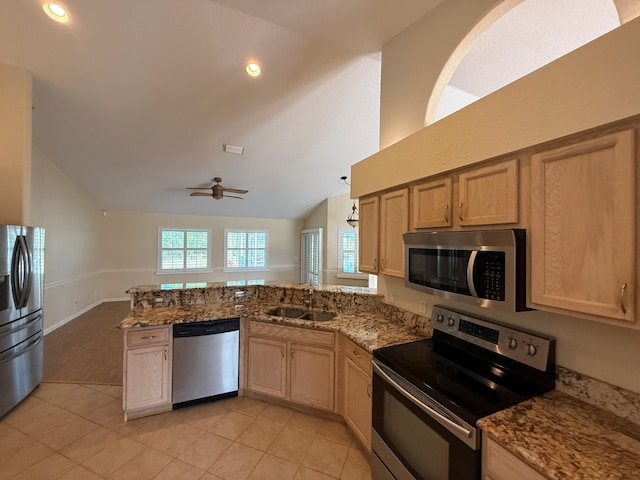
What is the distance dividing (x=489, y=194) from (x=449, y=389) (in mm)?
1062

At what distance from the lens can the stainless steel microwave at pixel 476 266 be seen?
1.30m

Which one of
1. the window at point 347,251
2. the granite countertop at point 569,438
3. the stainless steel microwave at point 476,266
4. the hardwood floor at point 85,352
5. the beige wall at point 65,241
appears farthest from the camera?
the window at point 347,251

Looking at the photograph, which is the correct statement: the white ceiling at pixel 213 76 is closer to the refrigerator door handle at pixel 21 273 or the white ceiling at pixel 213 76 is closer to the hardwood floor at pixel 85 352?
the refrigerator door handle at pixel 21 273

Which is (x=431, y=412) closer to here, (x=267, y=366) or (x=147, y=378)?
(x=267, y=366)

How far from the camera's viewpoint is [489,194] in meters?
1.51

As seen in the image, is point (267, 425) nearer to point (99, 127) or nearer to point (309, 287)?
point (309, 287)

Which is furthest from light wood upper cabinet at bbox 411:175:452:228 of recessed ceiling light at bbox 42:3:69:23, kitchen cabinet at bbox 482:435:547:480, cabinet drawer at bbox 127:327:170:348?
recessed ceiling light at bbox 42:3:69:23

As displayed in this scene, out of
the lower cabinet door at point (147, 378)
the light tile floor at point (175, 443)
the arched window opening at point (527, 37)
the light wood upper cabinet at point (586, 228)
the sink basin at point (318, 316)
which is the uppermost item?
the arched window opening at point (527, 37)

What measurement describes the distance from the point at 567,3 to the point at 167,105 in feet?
13.2

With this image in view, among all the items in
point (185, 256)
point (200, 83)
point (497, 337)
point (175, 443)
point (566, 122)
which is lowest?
point (175, 443)

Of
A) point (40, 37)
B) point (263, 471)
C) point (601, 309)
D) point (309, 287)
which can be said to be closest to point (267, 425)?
point (263, 471)

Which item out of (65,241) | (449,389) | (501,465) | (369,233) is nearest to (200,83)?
(369,233)

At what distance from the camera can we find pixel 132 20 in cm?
244

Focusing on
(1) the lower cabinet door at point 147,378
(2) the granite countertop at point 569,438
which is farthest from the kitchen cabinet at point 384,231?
(1) the lower cabinet door at point 147,378
